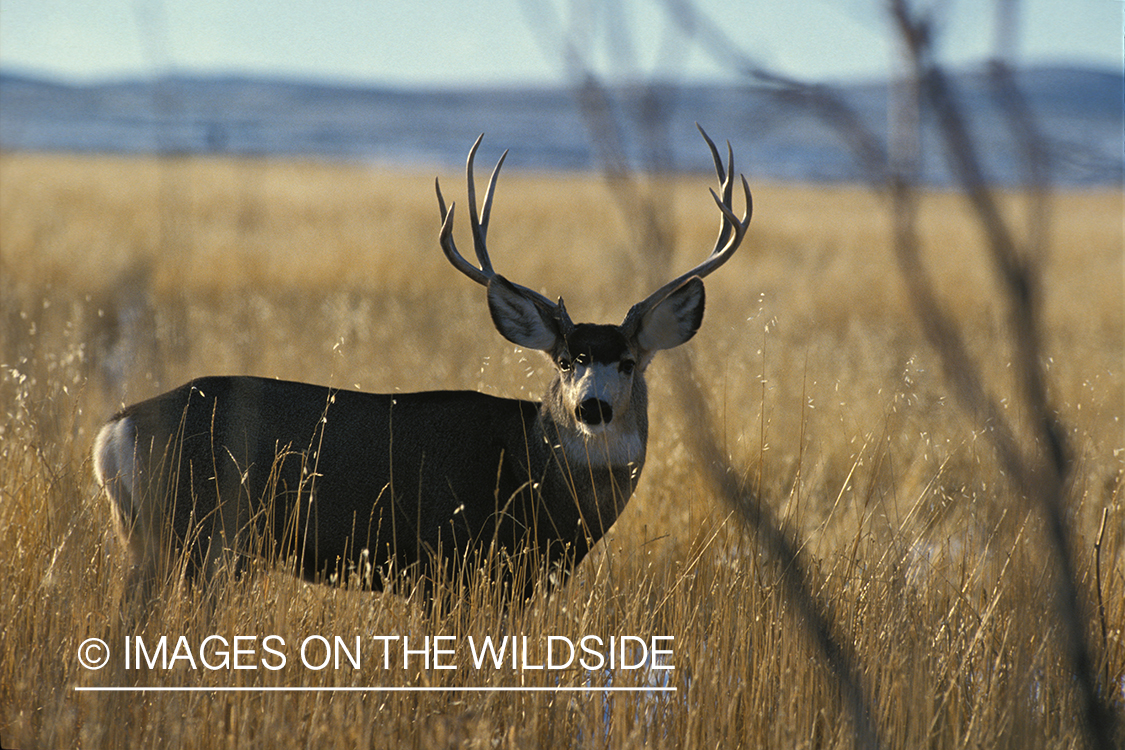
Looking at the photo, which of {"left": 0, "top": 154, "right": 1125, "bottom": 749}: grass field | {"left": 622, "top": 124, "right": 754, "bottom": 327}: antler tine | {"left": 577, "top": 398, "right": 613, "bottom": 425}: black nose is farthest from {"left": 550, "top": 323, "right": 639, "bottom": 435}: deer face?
{"left": 0, "top": 154, "right": 1125, "bottom": 749}: grass field

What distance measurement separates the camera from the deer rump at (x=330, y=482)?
358 centimetres

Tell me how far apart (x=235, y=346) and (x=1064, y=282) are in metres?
12.8

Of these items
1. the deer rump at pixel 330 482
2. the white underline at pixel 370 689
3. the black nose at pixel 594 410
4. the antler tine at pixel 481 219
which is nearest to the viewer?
the white underline at pixel 370 689

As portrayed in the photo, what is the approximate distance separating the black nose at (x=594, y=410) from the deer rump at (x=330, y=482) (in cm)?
27

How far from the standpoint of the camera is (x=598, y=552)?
412 centimetres

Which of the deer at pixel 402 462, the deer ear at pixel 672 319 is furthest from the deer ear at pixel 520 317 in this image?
the deer ear at pixel 672 319

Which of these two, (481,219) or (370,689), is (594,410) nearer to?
(481,219)

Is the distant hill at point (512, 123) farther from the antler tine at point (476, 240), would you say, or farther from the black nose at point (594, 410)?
the black nose at point (594, 410)

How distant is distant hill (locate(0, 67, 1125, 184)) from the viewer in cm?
159

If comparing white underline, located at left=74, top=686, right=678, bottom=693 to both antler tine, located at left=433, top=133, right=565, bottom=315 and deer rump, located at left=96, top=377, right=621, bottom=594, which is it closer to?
deer rump, located at left=96, top=377, right=621, bottom=594

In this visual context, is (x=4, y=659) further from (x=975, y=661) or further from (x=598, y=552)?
(x=975, y=661)

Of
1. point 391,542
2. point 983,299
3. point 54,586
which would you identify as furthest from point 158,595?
point 983,299

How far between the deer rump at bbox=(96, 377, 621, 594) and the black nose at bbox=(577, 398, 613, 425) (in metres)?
0.27

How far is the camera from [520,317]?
3.89 meters
